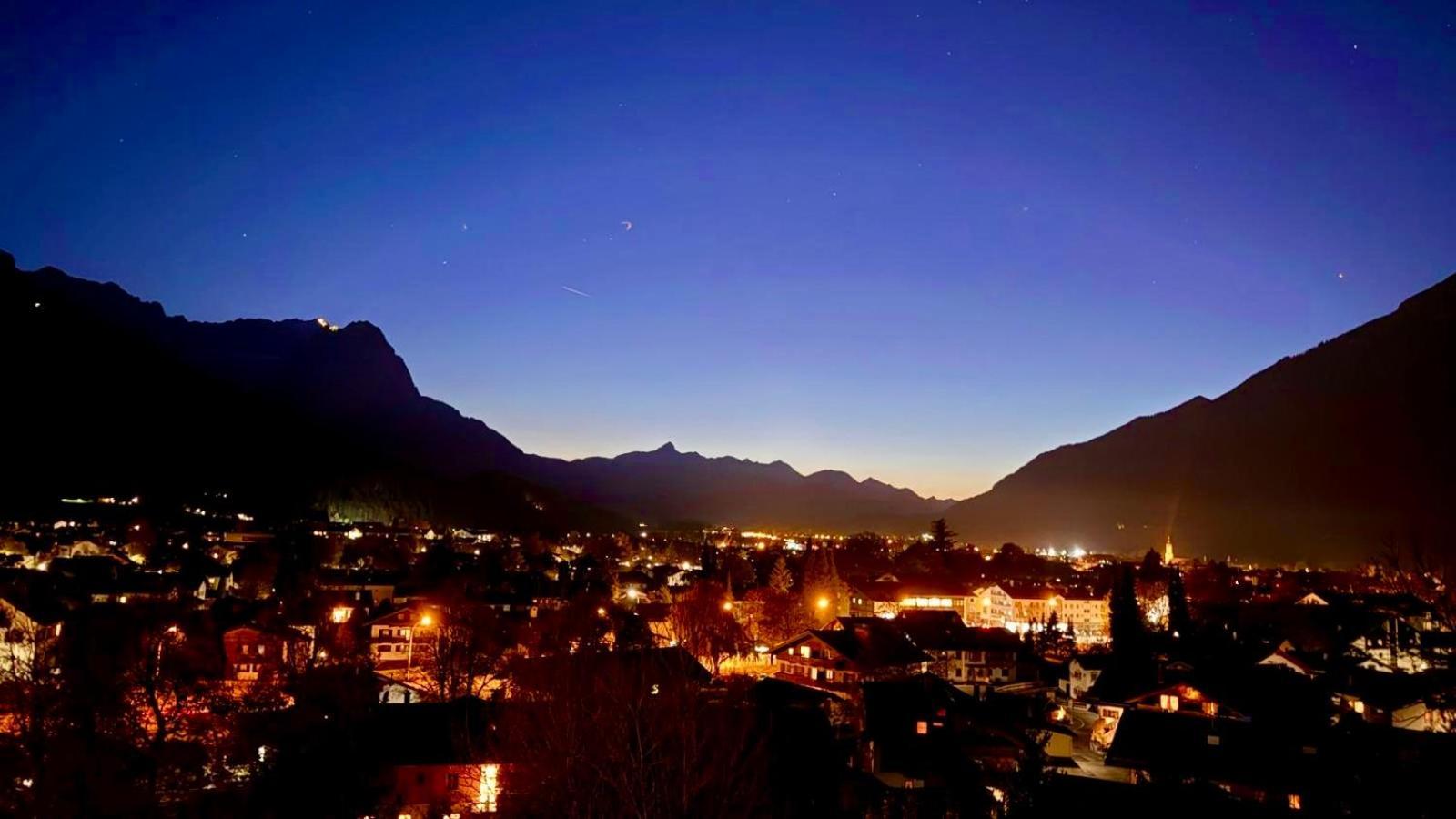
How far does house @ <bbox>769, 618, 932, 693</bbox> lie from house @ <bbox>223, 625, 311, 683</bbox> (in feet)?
53.2

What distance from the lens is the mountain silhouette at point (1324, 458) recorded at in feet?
345

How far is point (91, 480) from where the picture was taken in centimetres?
7281

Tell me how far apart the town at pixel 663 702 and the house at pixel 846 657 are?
106 mm

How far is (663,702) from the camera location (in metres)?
14.9

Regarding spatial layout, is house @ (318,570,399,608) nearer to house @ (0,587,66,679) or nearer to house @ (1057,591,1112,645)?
house @ (0,587,66,679)

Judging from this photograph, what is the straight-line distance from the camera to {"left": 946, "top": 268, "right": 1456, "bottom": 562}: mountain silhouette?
345 feet

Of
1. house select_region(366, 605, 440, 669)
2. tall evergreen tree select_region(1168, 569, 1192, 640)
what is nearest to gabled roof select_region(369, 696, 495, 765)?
house select_region(366, 605, 440, 669)

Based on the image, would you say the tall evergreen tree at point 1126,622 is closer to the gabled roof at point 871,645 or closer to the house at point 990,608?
the gabled roof at point 871,645

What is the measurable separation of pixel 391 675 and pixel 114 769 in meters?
15.3

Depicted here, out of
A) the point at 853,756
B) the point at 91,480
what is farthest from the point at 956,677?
the point at 91,480

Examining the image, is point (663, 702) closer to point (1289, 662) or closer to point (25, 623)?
point (25, 623)

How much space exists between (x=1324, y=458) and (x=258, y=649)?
143m

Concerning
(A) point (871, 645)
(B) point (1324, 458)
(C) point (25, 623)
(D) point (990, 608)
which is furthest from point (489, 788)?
(B) point (1324, 458)

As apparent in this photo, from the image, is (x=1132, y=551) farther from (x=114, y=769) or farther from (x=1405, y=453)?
(x=114, y=769)
